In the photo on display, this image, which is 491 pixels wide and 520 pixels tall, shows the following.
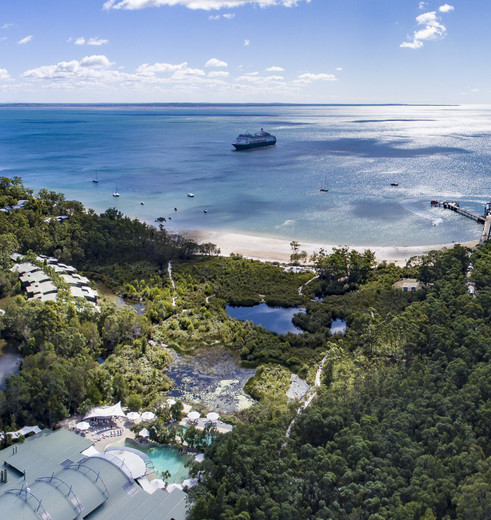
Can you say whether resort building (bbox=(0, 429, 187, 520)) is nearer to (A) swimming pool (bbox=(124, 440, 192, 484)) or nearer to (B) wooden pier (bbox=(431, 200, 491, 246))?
(A) swimming pool (bbox=(124, 440, 192, 484))

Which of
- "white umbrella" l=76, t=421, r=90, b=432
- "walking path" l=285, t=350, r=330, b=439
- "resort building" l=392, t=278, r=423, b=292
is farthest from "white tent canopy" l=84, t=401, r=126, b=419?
"resort building" l=392, t=278, r=423, b=292

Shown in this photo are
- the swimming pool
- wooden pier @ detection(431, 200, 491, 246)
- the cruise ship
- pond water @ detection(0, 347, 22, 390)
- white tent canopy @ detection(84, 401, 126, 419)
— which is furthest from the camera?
the cruise ship

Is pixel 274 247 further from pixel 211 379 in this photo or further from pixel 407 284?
pixel 211 379

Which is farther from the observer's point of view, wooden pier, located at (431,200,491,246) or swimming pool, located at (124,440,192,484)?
wooden pier, located at (431,200,491,246)

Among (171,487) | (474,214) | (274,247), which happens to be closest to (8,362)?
(171,487)

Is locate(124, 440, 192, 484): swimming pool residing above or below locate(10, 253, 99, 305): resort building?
below

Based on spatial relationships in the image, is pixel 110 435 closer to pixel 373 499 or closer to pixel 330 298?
pixel 373 499
